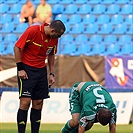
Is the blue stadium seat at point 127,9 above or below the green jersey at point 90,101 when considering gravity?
above

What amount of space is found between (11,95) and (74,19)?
5.68 meters

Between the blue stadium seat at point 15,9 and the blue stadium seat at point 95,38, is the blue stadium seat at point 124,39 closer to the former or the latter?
the blue stadium seat at point 95,38

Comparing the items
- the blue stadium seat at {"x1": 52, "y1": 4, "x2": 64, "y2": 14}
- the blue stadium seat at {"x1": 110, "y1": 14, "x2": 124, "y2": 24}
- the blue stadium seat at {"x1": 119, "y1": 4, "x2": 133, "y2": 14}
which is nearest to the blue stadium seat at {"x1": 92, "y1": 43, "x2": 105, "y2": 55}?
the blue stadium seat at {"x1": 110, "y1": 14, "x2": 124, "y2": 24}

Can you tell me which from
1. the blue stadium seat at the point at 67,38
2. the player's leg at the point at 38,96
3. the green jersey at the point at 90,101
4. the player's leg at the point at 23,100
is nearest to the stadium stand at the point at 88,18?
the blue stadium seat at the point at 67,38

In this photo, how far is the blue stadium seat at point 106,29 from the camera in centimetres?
1770

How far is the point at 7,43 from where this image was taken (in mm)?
16516

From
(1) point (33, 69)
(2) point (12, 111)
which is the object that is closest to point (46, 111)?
(2) point (12, 111)

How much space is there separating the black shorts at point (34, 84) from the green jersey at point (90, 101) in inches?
21.5

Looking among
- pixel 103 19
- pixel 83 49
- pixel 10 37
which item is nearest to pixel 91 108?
pixel 83 49

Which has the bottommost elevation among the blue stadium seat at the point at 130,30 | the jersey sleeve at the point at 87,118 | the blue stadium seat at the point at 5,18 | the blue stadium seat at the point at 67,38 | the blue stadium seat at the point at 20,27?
the jersey sleeve at the point at 87,118

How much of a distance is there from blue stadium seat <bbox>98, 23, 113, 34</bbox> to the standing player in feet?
32.3

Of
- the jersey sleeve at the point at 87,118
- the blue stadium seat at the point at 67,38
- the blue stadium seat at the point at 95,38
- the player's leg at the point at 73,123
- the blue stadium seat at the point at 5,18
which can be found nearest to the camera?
the jersey sleeve at the point at 87,118

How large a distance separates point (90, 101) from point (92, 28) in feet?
36.3

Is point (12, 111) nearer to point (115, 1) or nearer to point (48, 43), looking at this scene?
point (48, 43)
